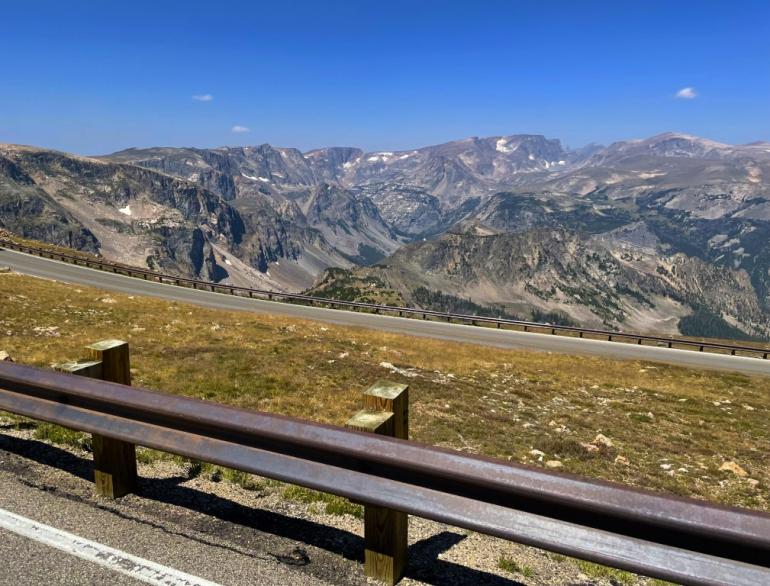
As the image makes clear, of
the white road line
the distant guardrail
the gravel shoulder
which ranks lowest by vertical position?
the distant guardrail

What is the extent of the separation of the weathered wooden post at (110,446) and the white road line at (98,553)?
0.77 meters

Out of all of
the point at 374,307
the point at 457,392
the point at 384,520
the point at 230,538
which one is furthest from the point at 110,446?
the point at 374,307

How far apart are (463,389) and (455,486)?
15819mm

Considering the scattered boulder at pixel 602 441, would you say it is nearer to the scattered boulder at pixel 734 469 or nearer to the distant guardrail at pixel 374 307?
the scattered boulder at pixel 734 469

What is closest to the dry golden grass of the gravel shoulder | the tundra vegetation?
the tundra vegetation

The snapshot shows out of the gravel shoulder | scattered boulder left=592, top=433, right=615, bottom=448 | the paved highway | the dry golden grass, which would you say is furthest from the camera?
the paved highway

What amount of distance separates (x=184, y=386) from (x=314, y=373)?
5.33 m

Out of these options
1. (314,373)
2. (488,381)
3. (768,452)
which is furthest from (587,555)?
(488,381)

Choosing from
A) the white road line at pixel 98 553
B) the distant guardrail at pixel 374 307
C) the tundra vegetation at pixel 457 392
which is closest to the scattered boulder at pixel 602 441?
the tundra vegetation at pixel 457 392

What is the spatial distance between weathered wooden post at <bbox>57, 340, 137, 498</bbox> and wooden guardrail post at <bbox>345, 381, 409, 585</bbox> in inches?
117

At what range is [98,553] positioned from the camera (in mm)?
4555

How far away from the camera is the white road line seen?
421 centimetres

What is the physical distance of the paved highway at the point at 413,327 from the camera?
40750mm

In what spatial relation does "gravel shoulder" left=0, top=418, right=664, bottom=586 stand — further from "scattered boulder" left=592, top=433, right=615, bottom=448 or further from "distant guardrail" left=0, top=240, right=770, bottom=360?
"distant guardrail" left=0, top=240, right=770, bottom=360
